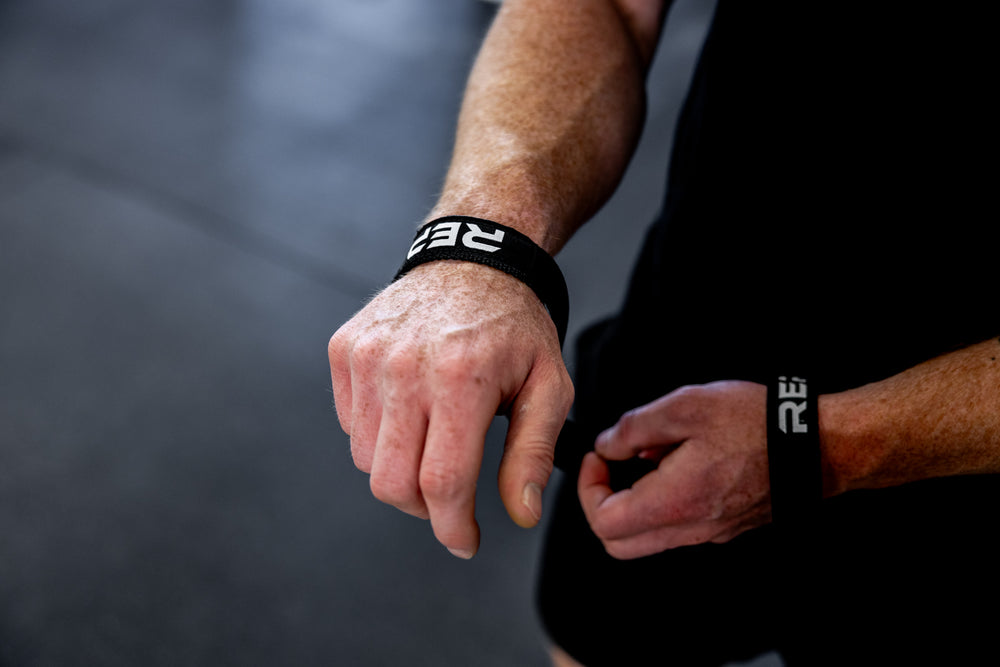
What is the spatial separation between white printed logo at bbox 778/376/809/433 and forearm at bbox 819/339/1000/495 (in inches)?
1.5

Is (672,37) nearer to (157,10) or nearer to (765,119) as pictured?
(765,119)

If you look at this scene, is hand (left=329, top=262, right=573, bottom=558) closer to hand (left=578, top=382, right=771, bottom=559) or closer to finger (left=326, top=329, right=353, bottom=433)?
finger (left=326, top=329, right=353, bottom=433)

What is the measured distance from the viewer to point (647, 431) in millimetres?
739

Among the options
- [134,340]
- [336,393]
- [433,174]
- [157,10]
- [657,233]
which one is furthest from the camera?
[157,10]

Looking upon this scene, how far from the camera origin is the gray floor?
1.64 meters

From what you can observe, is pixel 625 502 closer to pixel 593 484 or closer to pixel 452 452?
pixel 593 484

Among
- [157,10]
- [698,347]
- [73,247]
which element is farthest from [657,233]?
[157,10]

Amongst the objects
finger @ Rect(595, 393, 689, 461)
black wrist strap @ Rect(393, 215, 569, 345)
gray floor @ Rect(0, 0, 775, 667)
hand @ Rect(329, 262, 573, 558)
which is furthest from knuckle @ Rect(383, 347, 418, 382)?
gray floor @ Rect(0, 0, 775, 667)

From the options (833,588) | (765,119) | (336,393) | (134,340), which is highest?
(765,119)

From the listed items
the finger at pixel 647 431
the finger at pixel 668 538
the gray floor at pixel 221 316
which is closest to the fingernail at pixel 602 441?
the finger at pixel 647 431

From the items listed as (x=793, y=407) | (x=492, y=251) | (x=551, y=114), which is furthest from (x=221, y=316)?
(x=793, y=407)

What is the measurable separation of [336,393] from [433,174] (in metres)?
2.32

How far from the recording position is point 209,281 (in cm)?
232

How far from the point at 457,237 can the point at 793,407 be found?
0.38m
